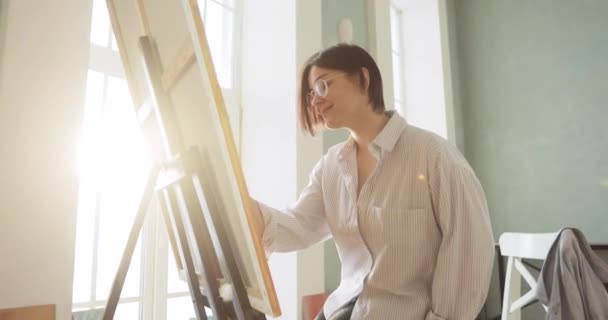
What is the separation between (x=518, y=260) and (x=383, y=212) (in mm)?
921

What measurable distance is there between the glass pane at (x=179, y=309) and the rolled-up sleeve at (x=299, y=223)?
0.70 meters

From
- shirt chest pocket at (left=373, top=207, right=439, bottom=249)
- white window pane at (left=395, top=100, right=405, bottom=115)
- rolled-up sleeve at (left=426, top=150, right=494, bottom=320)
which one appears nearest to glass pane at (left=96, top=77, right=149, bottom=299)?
shirt chest pocket at (left=373, top=207, right=439, bottom=249)

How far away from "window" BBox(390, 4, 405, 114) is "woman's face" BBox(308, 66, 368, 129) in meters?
2.28

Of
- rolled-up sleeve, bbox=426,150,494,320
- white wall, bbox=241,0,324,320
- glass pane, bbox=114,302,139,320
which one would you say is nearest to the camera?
rolled-up sleeve, bbox=426,150,494,320

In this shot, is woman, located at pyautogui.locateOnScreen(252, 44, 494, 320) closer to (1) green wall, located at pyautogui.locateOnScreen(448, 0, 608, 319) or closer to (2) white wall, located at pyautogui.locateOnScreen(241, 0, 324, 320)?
(2) white wall, located at pyautogui.locateOnScreen(241, 0, 324, 320)

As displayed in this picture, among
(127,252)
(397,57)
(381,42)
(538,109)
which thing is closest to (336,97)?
(127,252)

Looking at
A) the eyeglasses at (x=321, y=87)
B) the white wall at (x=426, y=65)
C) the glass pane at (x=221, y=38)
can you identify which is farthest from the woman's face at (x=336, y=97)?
the white wall at (x=426, y=65)

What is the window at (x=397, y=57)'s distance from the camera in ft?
11.6

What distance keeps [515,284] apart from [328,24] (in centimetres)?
142

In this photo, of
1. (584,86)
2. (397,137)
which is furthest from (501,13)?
(397,137)

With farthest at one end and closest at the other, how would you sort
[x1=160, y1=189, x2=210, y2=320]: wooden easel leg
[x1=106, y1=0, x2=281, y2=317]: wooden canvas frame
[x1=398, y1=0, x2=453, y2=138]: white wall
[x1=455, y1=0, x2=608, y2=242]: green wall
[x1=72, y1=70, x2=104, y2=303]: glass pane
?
[x1=398, y1=0, x2=453, y2=138]: white wall < [x1=455, y1=0, x2=608, y2=242]: green wall < [x1=72, y1=70, x2=104, y2=303]: glass pane < [x1=160, y1=189, x2=210, y2=320]: wooden easel leg < [x1=106, y1=0, x2=281, y2=317]: wooden canvas frame

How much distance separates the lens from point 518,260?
1.81 meters

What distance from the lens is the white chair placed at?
1.62 meters

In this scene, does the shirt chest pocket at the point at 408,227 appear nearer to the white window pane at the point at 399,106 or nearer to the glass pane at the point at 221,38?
the glass pane at the point at 221,38
